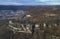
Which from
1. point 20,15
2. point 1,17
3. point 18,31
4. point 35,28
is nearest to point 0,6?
point 1,17

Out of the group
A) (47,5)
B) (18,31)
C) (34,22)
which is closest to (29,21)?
(34,22)

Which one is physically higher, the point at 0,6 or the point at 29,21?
the point at 0,6

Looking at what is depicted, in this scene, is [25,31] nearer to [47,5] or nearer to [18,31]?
[18,31]

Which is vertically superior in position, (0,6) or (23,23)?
(0,6)

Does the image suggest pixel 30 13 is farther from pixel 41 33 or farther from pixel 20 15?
pixel 41 33

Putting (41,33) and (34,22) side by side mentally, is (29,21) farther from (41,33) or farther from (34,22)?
(41,33)

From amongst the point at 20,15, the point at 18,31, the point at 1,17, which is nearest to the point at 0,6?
the point at 1,17

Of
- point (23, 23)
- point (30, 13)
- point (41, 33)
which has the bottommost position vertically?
point (41, 33)

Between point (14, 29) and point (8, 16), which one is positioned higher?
point (8, 16)
